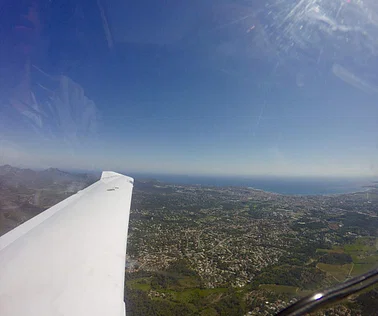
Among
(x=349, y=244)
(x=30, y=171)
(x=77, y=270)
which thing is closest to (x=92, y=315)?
(x=77, y=270)

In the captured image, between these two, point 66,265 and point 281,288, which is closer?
point 66,265

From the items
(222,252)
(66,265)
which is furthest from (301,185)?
(66,265)

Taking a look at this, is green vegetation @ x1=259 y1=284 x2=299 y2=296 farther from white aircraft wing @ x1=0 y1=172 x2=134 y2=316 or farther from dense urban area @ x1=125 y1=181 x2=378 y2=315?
white aircraft wing @ x1=0 y1=172 x2=134 y2=316

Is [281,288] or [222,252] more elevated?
[281,288]

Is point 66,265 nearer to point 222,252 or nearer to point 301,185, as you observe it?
point 222,252

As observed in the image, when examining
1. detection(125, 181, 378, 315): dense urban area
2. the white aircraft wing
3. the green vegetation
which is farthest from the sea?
the white aircraft wing
